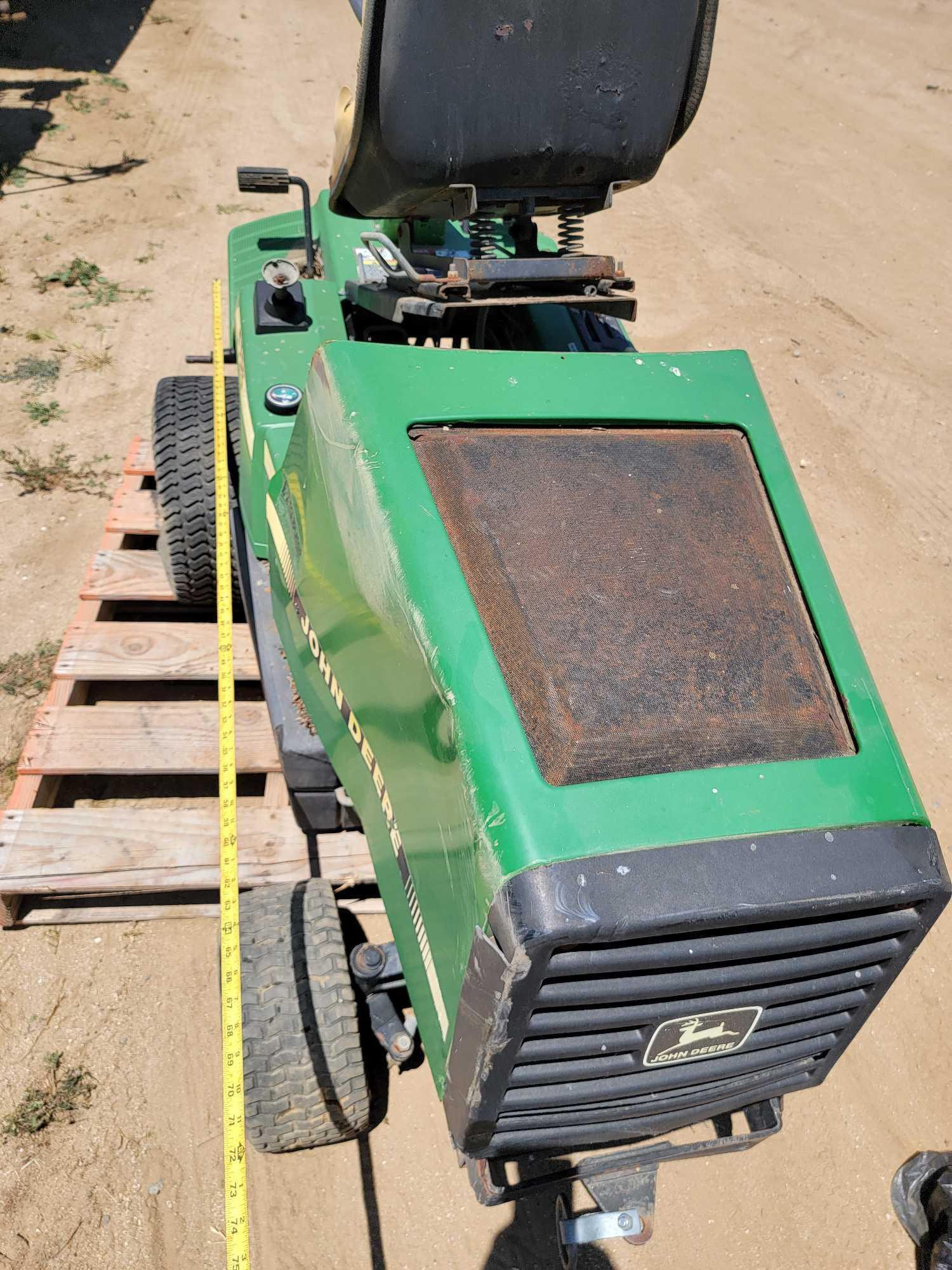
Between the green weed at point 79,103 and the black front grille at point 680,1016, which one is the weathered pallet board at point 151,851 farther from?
the green weed at point 79,103

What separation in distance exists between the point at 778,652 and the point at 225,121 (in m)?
8.44

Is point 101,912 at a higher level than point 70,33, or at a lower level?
lower

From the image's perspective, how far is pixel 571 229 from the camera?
298cm

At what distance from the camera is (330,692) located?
2363mm

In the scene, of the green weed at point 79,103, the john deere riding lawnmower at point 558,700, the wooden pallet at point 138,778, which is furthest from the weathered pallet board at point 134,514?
the green weed at point 79,103

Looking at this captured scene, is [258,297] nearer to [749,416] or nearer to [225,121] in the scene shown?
[749,416]

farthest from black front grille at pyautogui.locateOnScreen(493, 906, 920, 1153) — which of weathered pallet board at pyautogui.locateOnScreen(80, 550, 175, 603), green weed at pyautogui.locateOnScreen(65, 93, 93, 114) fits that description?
green weed at pyautogui.locateOnScreen(65, 93, 93, 114)

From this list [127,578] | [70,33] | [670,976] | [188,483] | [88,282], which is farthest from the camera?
[70,33]

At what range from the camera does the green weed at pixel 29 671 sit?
3844mm

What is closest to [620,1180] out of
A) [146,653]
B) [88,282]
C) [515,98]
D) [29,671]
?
[146,653]

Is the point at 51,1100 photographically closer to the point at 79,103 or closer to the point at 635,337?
the point at 635,337

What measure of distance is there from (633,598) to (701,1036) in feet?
2.69

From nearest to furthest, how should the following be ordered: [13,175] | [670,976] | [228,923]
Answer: [670,976] → [228,923] → [13,175]

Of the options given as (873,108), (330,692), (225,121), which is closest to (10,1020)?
(330,692)
